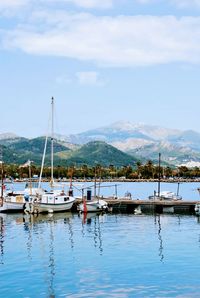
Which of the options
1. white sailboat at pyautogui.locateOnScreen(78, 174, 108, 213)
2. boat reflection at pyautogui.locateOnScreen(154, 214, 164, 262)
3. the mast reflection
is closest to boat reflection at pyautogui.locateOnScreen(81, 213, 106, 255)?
the mast reflection

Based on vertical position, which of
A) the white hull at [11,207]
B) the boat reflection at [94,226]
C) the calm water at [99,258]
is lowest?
the calm water at [99,258]

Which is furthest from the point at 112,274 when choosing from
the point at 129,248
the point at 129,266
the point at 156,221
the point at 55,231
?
the point at 156,221

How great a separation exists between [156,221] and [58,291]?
53143mm

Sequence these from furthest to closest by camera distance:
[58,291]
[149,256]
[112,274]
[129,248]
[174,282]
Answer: [129,248], [149,256], [112,274], [174,282], [58,291]

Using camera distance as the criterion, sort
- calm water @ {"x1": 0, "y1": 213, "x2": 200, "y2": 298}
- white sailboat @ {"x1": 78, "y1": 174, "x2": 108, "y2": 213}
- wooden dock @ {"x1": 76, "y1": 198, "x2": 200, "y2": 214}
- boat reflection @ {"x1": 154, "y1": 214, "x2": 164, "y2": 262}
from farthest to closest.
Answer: wooden dock @ {"x1": 76, "y1": 198, "x2": 200, "y2": 214}
white sailboat @ {"x1": 78, "y1": 174, "x2": 108, "y2": 213}
boat reflection @ {"x1": 154, "y1": 214, "x2": 164, "y2": 262}
calm water @ {"x1": 0, "y1": 213, "x2": 200, "y2": 298}

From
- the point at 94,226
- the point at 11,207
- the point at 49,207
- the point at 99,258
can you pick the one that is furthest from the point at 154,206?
the point at 99,258

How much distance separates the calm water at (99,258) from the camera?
43438mm

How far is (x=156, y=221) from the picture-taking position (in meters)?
93.6

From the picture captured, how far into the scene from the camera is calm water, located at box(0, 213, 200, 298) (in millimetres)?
43438

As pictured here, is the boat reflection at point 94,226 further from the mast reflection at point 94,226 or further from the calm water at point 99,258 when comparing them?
the calm water at point 99,258

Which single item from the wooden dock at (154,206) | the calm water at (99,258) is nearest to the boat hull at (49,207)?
the wooden dock at (154,206)

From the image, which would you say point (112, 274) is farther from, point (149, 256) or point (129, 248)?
point (129, 248)

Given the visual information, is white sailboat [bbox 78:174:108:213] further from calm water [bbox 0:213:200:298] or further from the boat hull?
calm water [bbox 0:213:200:298]

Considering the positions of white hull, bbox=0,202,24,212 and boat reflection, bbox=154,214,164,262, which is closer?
boat reflection, bbox=154,214,164,262
